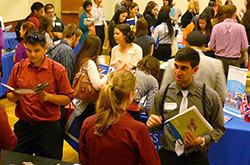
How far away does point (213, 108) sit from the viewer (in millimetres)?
2309

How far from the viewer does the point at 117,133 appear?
1.69 m

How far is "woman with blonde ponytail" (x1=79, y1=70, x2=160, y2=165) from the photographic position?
5.55ft

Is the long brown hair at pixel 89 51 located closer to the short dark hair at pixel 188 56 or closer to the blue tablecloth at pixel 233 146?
the short dark hair at pixel 188 56

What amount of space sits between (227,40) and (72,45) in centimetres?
229

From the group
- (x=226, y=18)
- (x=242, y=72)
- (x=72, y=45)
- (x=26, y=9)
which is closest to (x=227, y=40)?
(x=226, y=18)

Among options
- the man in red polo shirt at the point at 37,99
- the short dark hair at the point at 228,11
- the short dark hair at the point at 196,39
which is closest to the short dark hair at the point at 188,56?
the short dark hair at the point at 196,39

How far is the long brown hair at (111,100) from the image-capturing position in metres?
1.69

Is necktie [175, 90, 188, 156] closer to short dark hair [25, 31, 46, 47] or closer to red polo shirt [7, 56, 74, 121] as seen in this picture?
red polo shirt [7, 56, 74, 121]

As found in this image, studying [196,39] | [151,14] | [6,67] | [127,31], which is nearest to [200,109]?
[196,39]

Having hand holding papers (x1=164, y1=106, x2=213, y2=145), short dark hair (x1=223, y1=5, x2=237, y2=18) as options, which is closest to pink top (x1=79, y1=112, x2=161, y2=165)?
hand holding papers (x1=164, y1=106, x2=213, y2=145)

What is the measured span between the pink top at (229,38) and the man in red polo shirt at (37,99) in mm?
2932

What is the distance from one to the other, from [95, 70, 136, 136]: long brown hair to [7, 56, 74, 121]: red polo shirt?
3.59ft

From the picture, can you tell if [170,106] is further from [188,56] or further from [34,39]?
[34,39]

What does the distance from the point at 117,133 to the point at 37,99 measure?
1.19m
